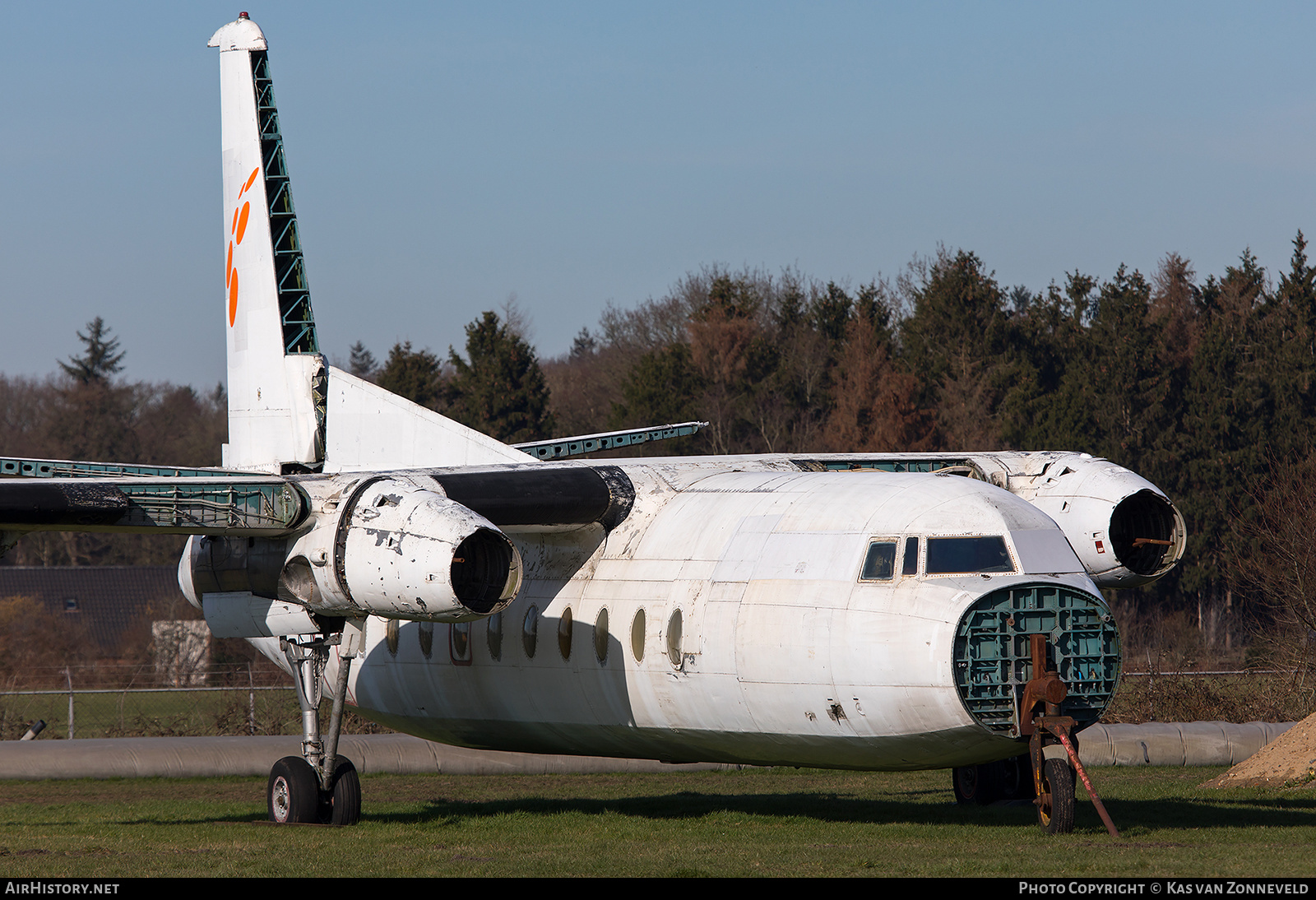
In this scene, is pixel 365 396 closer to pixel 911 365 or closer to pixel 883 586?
pixel 883 586

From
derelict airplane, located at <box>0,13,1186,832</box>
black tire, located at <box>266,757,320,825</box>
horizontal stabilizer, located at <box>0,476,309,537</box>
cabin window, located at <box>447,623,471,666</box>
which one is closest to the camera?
derelict airplane, located at <box>0,13,1186,832</box>

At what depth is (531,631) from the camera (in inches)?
602

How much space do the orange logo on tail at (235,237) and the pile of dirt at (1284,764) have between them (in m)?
13.6

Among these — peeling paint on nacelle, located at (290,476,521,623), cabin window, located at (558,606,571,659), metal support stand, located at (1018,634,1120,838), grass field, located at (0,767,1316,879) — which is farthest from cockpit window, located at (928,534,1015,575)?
cabin window, located at (558,606,571,659)

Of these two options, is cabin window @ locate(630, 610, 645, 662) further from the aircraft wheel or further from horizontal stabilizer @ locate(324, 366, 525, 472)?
horizontal stabilizer @ locate(324, 366, 525, 472)

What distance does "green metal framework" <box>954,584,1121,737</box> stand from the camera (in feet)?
39.1

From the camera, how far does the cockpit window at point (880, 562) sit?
1259cm

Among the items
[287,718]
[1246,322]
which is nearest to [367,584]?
[287,718]

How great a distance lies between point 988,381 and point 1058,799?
160 feet

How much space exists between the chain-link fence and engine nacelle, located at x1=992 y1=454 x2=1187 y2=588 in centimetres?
1053

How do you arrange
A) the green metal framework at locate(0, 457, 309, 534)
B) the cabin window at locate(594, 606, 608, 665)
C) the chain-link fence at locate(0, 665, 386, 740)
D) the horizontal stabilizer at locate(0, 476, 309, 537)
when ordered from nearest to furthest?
the horizontal stabilizer at locate(0, 476, 309, 537)
the green metal framework at locate(0, 457, 309, 534)
the cabin window at locate(594, 606, 608, 665)
the chain-link fence at locate(0, 665, 386, 740)

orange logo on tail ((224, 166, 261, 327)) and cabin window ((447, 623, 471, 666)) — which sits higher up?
orange logo on tail ((224, 166, 261, 327))

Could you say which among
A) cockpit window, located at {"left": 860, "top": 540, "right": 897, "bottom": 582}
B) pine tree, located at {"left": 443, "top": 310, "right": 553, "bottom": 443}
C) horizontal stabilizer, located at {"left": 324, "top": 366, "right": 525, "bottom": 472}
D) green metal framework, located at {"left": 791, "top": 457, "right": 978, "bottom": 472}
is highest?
pine tree, located at {"left": 443, "top": 310, "right": 553, "bottom": 443}

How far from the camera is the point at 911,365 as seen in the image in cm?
6169
